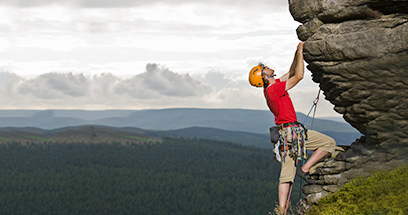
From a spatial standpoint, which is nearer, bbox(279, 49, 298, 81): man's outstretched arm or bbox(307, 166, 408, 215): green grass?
bbox(307, 166, 408, 215): green grass

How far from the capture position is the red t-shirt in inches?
459

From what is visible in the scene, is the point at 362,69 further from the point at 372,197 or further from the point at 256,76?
the point at 372,197

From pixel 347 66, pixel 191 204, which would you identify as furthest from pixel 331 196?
pixel 191 204

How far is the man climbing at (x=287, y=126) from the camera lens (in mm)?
11750

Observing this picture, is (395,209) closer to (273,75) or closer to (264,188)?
(273,75)

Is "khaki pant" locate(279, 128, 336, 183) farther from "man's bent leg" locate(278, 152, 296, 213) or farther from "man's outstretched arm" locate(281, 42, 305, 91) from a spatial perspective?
"man's outstretched arm" locate(281, 42, 305, 91)

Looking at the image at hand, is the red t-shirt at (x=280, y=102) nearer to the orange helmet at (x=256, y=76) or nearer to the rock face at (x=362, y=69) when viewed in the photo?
the orange helmet at (x=256, y=76)

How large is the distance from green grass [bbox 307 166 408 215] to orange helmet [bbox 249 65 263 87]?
125 inches

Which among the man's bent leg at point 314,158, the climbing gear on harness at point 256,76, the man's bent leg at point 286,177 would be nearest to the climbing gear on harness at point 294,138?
the man's bent leg at point 286,177

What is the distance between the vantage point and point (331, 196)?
39.3 feet

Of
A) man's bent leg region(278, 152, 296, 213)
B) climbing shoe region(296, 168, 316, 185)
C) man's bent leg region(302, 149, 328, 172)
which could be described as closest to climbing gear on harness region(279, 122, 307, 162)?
man's bent leg region(278, 152, 296, 213)

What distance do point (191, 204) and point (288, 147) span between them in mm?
188477

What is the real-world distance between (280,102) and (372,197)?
9.76 feet

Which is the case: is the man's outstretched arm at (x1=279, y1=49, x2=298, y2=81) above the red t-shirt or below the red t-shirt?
above
